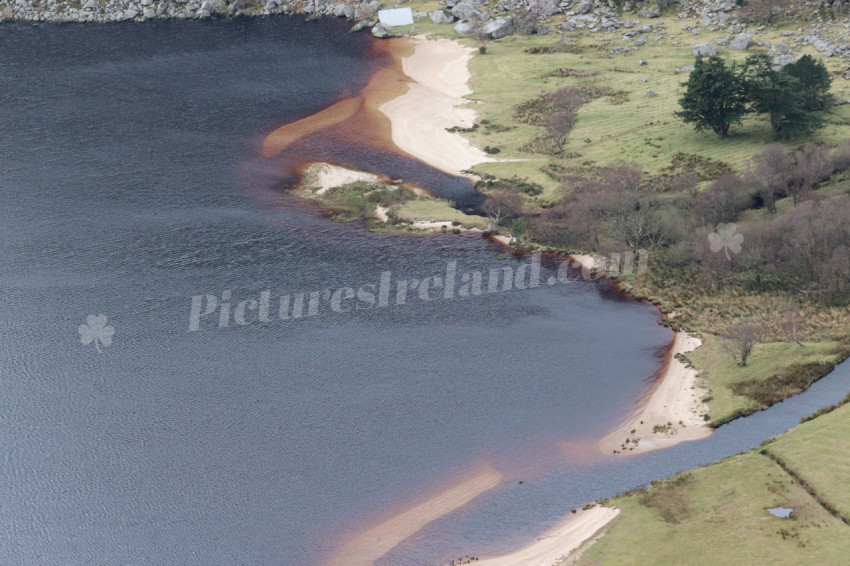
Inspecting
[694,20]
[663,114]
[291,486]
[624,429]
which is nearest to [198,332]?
[291,486]

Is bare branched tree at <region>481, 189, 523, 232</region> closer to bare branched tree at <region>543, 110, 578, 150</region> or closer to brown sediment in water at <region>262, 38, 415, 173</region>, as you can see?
bare branched tree at <region>543, 110, 578, 150</region>

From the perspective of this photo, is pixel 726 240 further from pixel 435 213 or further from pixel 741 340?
pixel 435 213

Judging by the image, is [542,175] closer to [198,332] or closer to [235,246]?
[235,246]

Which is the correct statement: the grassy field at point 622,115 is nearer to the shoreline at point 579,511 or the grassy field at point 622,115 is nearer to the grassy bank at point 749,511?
the shoreline at point 579,511

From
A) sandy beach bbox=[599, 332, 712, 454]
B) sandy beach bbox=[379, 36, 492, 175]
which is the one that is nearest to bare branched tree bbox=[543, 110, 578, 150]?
sandy beach bbox=[379, 36, 492, 175]

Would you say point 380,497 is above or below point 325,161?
below

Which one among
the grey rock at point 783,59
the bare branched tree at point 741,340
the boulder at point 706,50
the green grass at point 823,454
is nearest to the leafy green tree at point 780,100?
the grey rock at point 783,59

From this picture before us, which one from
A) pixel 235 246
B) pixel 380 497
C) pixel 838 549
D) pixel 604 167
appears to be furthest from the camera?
pixel 604 167
